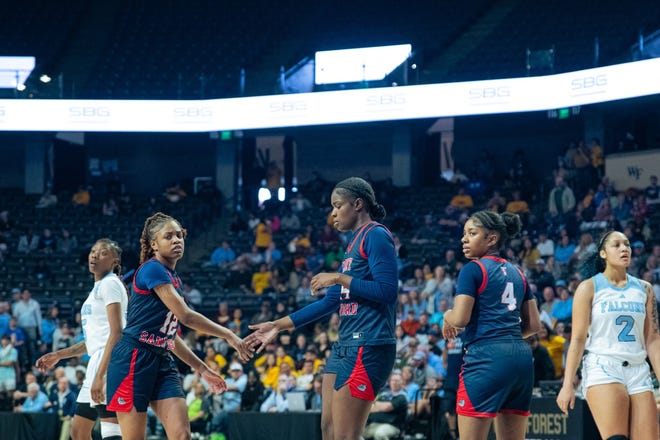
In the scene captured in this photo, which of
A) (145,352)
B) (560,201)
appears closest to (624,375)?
(145,352)

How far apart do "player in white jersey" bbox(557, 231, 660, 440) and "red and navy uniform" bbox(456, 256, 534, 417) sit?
0.79 meters

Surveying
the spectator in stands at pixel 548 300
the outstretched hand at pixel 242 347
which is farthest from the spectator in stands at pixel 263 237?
the outstretched hand at pixel 242 347

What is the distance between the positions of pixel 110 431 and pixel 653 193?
1576cm

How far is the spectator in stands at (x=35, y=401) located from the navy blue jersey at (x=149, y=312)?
32.4ft

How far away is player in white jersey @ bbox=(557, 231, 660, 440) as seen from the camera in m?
6.22

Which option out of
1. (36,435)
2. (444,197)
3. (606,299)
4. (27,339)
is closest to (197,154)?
(444,197)

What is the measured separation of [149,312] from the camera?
6215mm

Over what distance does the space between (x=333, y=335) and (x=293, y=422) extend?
3796mm

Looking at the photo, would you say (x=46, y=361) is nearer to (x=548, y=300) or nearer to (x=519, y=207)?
(x=548, y=300)

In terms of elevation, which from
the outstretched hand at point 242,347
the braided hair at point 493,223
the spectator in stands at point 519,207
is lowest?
the outstretched hand at point 242,347

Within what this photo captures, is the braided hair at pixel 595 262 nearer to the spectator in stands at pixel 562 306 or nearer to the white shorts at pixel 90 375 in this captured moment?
the white shorts at pixel 90 375

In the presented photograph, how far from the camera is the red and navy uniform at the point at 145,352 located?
6117 millimetres

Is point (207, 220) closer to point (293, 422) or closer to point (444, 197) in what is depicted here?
point (444, 197)

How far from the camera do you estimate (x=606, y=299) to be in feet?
21.0
